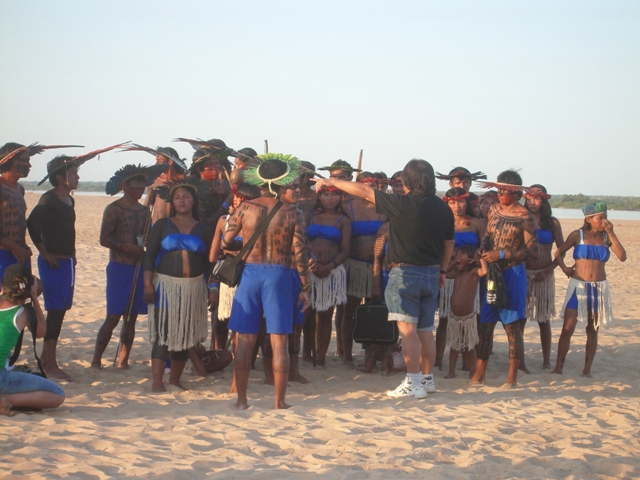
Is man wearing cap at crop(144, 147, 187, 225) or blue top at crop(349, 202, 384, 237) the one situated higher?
man wearing cap at crop(144, 147, 187, 225)

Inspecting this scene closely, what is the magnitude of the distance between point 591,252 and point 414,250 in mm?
2470

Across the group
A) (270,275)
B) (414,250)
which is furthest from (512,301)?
(270,275)

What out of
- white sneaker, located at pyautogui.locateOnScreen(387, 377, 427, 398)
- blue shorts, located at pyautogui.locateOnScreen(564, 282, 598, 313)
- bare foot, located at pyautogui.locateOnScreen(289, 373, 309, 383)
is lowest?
bare foot, located at pyautogui.locateOnScreen(289, 373, 309, 383)

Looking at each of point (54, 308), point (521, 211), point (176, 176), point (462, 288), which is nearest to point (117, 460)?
point (54, 308)

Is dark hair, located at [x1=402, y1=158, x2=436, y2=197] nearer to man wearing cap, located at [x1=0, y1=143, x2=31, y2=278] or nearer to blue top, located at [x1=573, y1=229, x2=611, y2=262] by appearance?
blue top, located at [x1=573, y1=229, x2=611, y2=262]

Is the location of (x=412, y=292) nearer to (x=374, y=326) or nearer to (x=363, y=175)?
(x=374, y=326)

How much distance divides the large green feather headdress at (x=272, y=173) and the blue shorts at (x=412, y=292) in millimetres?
1221

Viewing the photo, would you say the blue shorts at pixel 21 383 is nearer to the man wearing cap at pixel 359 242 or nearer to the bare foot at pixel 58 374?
the bare foot at pixel 58 374

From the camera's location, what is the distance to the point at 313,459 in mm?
4613

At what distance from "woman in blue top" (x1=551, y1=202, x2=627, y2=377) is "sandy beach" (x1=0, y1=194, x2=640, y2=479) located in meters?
0.58

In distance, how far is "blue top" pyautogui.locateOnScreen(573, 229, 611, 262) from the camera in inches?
305

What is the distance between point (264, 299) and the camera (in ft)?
19.3

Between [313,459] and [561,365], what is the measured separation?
4.17 meters

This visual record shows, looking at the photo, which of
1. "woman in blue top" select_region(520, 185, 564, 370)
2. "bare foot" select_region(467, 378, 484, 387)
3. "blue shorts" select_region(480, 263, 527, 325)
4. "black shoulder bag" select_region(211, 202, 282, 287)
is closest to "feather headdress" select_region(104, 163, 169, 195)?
"black shoulder bag" select_region(211, 202, 282, 287)
